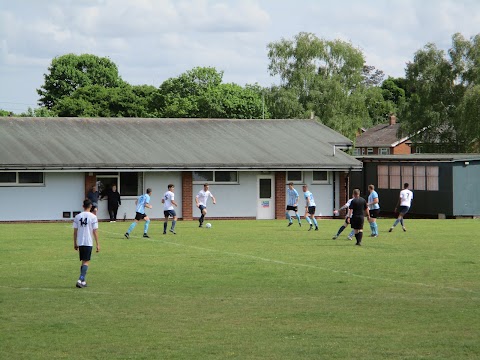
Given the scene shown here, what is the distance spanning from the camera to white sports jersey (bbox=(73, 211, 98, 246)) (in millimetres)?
20627

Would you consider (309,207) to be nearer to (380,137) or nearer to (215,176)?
(215,176)

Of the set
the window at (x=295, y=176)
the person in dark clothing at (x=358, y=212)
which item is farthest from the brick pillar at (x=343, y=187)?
the person in dark clothing at (x=358, y=212)

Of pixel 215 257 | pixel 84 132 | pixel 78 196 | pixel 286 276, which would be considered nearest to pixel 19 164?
pixel 78 196

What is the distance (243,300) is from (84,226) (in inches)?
145

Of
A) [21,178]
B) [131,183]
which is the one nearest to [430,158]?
[131,183]

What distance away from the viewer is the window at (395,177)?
56.6 meters

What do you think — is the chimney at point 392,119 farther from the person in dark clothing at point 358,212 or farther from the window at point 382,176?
the person in dark clothing at point 358,212

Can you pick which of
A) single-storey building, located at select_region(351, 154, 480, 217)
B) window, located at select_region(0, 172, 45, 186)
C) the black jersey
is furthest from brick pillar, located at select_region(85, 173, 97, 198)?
the black jersey

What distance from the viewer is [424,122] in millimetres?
87312

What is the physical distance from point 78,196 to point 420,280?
28.7 m

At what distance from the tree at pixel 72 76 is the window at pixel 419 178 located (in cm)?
6882

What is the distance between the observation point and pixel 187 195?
50938 mm

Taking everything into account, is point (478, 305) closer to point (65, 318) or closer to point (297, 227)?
point (65, 318)

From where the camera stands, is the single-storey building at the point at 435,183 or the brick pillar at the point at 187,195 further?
the single-storey building at the point at 435,183
